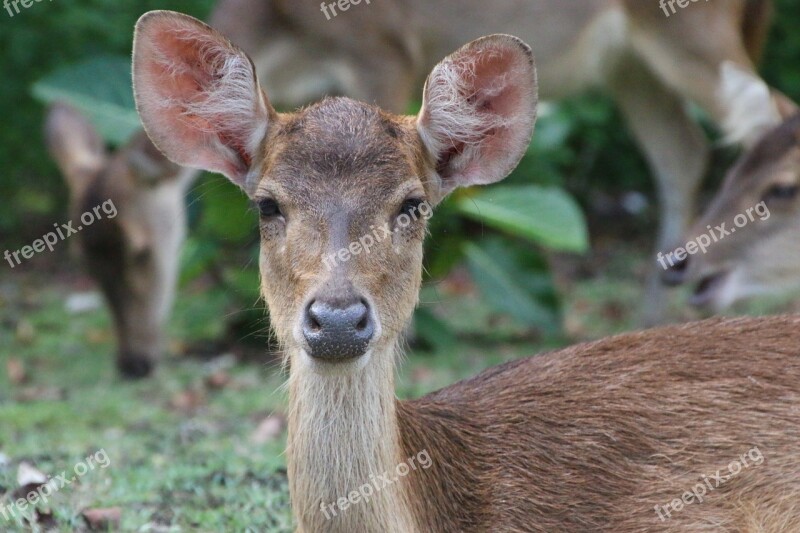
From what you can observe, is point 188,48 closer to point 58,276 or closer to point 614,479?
point 614,479

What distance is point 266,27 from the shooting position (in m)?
8.72

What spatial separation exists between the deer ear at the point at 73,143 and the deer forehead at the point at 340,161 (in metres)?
5.30

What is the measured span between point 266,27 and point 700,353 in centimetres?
559

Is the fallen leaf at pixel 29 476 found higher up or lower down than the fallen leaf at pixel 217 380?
higher up

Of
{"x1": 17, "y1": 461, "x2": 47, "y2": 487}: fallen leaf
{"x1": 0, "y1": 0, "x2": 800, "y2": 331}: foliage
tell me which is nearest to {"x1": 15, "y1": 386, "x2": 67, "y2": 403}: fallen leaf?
{"x1": 0, "y1": 0, "x2": 800, "y2": 331}: foliage

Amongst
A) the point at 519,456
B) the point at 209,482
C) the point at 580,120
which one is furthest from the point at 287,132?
the point at 580,120

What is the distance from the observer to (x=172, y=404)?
7.32 meters

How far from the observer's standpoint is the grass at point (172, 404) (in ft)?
14.6

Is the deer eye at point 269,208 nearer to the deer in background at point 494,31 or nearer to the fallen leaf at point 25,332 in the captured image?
the deer in background at point 494,31

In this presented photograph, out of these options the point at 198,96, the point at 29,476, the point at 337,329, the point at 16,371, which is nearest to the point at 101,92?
the point at 16,371

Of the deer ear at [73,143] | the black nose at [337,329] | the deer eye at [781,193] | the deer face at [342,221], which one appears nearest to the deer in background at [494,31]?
the deer eye at [781,193]

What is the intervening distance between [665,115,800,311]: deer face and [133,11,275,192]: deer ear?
4508 mm

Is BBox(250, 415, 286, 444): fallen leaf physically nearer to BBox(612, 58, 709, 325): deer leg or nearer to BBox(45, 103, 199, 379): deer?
BBox(45, 103, 199, 379): deer

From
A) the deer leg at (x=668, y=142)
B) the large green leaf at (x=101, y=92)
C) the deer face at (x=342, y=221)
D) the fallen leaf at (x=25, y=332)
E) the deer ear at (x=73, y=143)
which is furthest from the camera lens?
the deer leg at (x=668, y=142)
